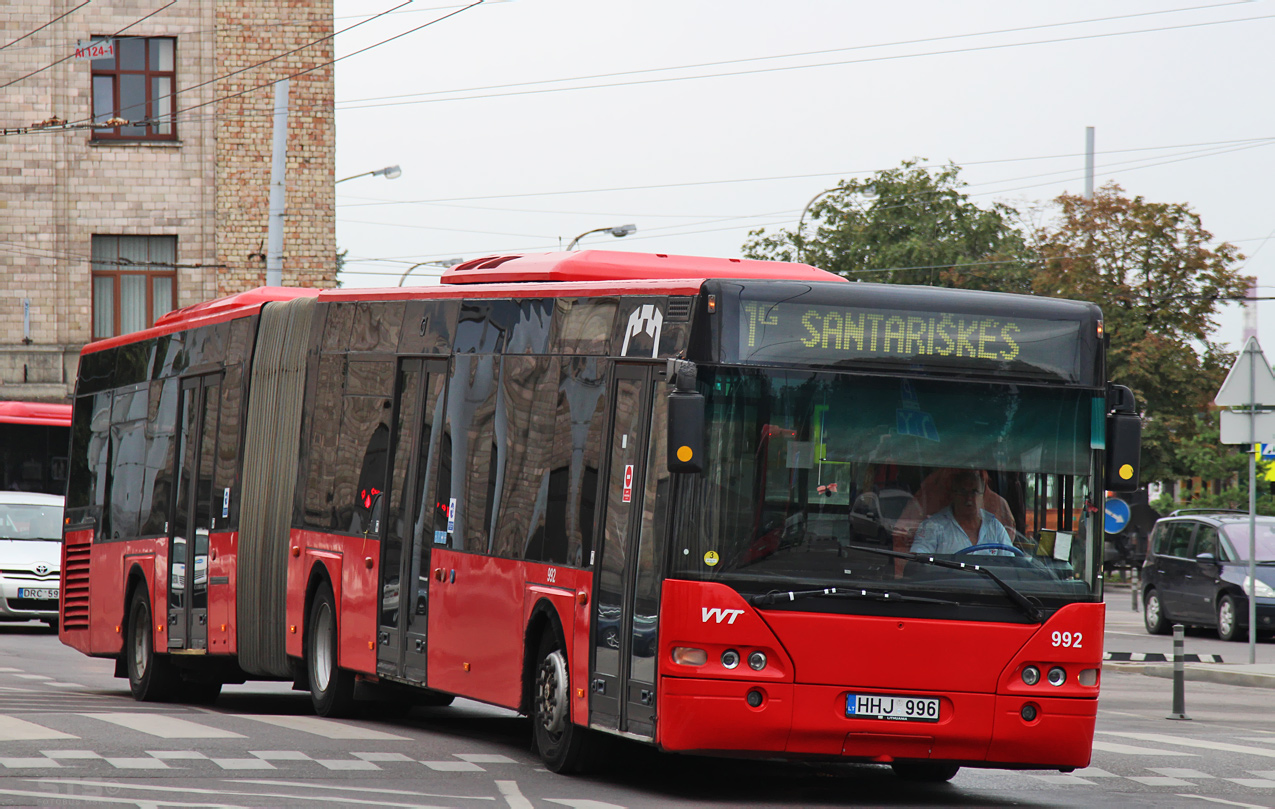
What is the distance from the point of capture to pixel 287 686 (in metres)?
19.8

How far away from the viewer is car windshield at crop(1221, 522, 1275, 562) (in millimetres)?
27531

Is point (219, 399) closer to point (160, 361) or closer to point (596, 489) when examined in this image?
point (160, 361)

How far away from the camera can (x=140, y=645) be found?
17.8 metres

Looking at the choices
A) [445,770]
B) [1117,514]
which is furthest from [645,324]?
[1117,514]

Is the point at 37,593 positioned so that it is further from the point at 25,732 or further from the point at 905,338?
the point at 905,338

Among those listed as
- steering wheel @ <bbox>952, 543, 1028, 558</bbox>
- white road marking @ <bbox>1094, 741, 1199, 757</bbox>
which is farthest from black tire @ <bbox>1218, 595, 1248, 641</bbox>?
steering wheel @ <bbox>952, 543, 1028, 558</bbox>

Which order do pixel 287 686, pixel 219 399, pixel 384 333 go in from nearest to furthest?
pixel 384 333 < pixel 219 399 < pixel 287 686

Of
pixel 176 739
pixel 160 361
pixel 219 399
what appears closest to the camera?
pixel 176 739

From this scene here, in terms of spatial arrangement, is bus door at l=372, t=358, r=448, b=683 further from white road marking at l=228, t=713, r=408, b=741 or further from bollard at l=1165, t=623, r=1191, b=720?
bollard at l=1165, t=623, r=1191, b=720

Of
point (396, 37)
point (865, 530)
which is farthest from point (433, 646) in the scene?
point (396, 37)

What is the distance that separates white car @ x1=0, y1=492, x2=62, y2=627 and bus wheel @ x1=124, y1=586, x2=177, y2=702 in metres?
9.33

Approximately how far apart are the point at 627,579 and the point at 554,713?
48.7 inches

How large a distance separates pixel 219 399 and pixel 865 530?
327 inches

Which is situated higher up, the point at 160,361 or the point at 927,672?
the point at 160,361
